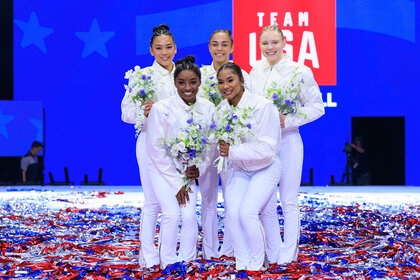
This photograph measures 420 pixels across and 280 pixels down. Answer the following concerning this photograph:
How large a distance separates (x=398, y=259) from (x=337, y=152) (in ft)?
24.0

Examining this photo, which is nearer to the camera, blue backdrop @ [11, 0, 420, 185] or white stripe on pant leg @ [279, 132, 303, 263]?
white stripe on pant leg @ [279, 132, 303, 263]

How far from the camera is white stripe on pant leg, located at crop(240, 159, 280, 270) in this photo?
12.3 ft

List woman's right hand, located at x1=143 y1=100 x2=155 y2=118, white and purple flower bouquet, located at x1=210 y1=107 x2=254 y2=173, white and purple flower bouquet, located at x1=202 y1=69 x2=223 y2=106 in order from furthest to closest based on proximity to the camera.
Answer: white and purple flower bouquet, located at x1=202 y1=69 x2=223 y2=106
woman's right hand, located at x1=143 y1=100 x2=155 y2=118
white and purple flower bouquet, located at x1=210 y1=107 x2=254 y2=173

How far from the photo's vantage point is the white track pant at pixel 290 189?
13.7 feet

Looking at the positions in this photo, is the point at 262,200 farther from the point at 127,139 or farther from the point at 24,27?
the point at 24,27

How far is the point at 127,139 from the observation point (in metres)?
11.5

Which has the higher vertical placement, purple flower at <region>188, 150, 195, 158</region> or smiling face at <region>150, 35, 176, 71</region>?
smiling face at <region>150, 35, 176, 71</region>

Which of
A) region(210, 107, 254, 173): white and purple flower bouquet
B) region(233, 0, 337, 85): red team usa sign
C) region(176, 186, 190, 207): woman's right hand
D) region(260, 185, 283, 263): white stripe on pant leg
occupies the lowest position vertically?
region(260, 185, 283, 263): white stripe on pant leg

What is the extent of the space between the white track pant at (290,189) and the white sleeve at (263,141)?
1.06 feet

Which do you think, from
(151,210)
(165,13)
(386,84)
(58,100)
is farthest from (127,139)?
(151,210)

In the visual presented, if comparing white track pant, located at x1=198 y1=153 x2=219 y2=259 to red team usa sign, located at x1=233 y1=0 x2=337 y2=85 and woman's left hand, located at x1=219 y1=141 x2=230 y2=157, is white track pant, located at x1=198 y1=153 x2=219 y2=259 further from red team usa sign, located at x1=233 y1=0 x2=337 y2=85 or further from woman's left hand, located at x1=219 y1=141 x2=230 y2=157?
red team usa sign, located at x1=233 y1=0 x2=337 y2=85

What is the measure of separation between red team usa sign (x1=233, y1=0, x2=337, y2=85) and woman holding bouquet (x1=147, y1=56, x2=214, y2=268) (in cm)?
617

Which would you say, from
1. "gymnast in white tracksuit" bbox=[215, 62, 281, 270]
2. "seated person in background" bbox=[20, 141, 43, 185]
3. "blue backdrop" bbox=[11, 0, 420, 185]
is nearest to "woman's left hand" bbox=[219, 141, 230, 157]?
"gymnast in white tracksuit" bbox=[215, 62, 281, 270]

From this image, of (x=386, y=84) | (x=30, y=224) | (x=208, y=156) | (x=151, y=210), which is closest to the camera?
(x=208, y=156)
